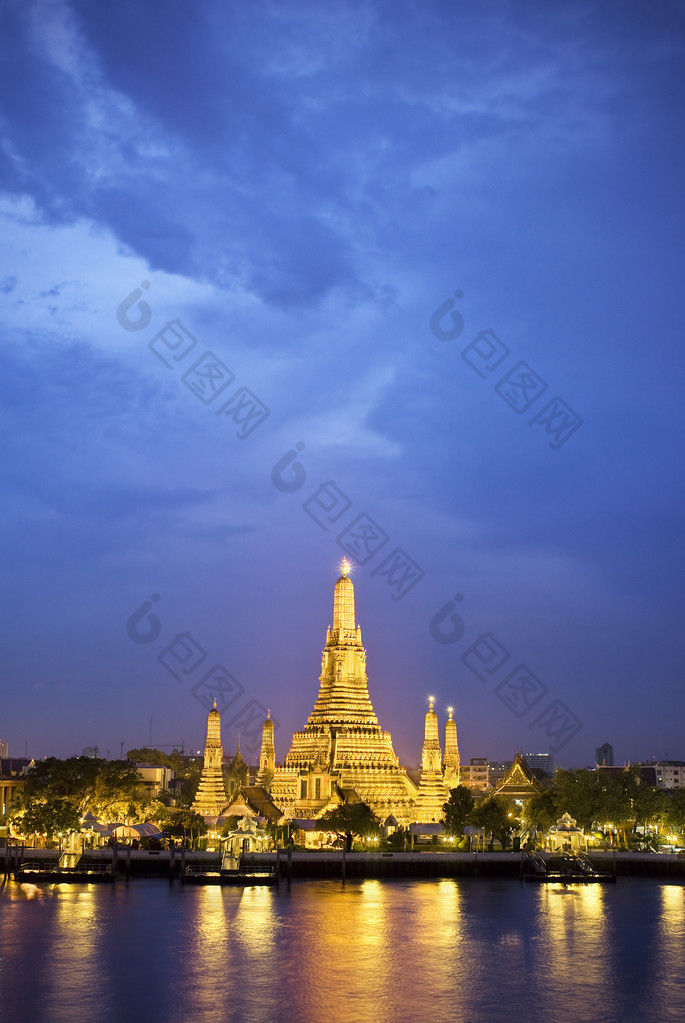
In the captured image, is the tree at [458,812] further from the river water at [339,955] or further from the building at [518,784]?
the building at [518,784]

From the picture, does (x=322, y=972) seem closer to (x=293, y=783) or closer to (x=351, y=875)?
(x=351, y=875)

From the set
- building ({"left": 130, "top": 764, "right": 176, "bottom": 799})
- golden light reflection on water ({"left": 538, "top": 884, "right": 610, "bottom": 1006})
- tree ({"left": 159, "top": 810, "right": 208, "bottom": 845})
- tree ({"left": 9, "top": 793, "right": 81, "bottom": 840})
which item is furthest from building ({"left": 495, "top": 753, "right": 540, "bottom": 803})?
tree ({"left": 9, "top": 793, "right": 81, "bottom": 840})

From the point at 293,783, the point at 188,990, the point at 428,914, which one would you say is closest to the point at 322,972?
the point at 188,990

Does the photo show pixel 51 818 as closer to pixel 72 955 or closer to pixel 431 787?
pixel 72 955

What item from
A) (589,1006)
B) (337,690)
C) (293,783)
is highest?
(337,690)

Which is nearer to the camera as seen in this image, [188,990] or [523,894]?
[188,990]

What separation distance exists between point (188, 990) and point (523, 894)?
33.4m

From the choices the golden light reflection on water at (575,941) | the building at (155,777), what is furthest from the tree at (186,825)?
the building at (155,777)

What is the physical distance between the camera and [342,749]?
99938 mm

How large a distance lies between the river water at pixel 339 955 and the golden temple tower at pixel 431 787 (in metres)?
31.6

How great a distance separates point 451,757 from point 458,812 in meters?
26.4

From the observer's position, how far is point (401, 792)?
10006cm

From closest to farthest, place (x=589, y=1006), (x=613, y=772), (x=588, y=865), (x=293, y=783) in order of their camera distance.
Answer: (x=589, y=1006) < (x=588, y=865) < (x=293, y=783) < (x=613, y=772)

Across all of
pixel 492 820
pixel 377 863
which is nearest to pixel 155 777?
pixel 492 820
